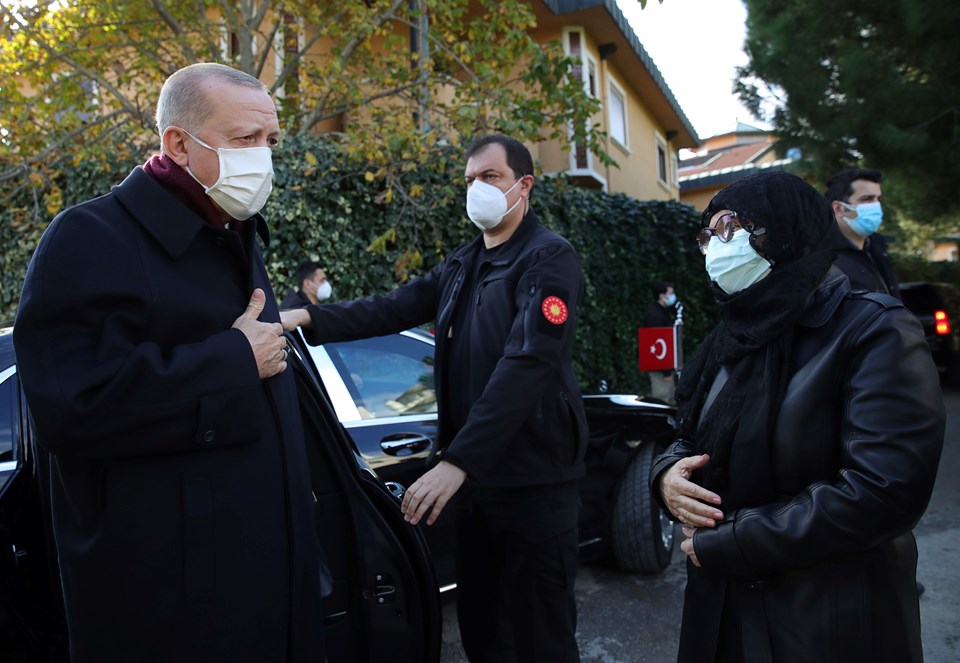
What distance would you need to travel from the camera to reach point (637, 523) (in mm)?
4004

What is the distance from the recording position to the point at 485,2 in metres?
6.90

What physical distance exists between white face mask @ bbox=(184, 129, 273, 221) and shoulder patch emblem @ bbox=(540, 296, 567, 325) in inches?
35.5

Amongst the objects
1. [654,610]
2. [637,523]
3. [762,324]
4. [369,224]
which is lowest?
[654,610]

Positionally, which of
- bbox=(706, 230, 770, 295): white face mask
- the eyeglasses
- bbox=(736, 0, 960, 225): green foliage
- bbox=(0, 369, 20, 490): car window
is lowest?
bbox=(0, 369, 20, 490): car window

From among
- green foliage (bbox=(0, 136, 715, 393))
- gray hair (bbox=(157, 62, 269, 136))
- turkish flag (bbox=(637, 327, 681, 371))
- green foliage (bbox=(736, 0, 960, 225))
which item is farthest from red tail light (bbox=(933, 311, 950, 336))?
gray hair (bbox=(157, 62, 269, 136))

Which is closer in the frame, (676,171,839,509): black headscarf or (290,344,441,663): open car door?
(676,171,839,509): black headscarf

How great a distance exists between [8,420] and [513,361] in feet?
5.10

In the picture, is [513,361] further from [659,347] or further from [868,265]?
[659,347]

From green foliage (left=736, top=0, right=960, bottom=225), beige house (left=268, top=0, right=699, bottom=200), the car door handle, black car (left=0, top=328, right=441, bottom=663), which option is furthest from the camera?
beige house (left=268, top=0, right=699, bottom=200)

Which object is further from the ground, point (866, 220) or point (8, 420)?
point (866, 220)

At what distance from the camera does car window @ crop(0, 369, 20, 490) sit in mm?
2223

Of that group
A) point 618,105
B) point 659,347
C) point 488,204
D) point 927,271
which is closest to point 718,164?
point 927,271

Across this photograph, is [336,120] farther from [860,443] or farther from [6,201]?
[860,443]

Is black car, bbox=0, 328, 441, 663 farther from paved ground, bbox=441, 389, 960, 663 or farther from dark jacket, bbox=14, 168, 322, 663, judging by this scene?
paved ground, bbox=441, 389, 960, 663
